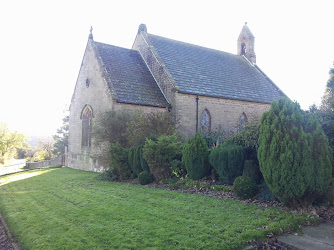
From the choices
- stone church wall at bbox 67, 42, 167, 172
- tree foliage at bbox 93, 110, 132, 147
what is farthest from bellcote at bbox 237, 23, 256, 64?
tree foliage at bbox 93, 110, 132, 147

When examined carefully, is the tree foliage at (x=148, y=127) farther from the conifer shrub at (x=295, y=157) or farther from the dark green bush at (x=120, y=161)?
the conifer shrub at (x=295, y=157)

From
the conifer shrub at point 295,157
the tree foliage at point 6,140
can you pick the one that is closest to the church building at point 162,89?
the conifer shrub at point 295,157

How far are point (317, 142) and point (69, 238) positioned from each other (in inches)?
245

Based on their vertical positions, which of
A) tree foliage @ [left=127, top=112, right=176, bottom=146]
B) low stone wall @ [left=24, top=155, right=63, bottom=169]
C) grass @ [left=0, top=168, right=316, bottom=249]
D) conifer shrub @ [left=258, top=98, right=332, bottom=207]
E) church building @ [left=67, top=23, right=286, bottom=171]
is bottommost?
low stone wall @ [left=24, top=155, right=63, bottom=169]

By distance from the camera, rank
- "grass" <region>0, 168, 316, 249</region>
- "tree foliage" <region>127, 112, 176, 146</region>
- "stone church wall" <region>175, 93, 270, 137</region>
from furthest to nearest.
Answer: "stone church wall" <region>175, 93, 270, 137</region> → "tree foliage" <region>127, 112, 176, 146</region> → "grass" <region>0, 168, 316, 249</region>

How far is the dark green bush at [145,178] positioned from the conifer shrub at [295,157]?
20.6ft

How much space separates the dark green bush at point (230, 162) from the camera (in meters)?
9.69

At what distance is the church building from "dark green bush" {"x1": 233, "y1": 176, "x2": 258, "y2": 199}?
8.36 metres

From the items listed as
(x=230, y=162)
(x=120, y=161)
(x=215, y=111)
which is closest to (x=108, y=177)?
(x=120, y=161)

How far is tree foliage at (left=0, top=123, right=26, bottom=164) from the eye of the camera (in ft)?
125

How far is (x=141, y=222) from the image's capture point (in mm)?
6469

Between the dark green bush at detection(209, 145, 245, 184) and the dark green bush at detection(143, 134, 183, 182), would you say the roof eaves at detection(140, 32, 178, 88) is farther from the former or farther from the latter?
the dark green bush at detection(209, 145, 245, 184)

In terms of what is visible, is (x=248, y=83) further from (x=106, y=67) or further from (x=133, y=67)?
(x=106, y=67)

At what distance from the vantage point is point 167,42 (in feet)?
80.1
